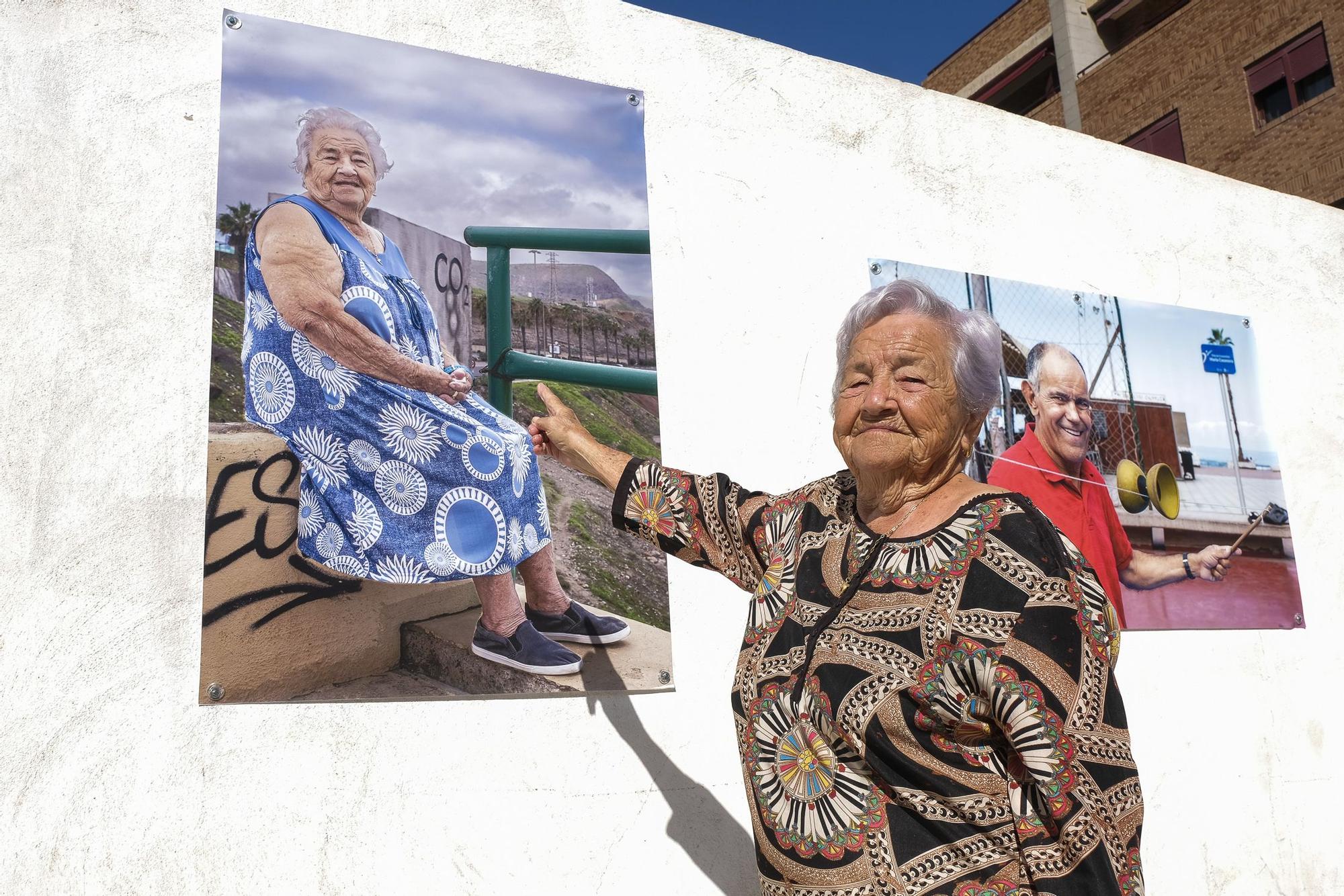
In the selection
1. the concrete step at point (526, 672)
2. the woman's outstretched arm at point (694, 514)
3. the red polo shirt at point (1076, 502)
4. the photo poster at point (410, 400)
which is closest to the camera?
the woman's outstretched arm at point (694, 514)

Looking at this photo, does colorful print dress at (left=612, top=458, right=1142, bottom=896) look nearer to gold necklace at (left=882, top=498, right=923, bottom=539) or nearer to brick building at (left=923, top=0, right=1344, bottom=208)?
gold necklace at (left=882, top=498, right=923, bottom=539)

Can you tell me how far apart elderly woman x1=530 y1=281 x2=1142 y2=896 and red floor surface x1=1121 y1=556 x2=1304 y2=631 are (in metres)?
2.23

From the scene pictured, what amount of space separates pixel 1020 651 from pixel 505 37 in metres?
2.25

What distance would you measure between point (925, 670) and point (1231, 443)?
320cm

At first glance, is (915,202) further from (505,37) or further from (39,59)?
(39,59)

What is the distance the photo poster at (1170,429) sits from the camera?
3.70 m

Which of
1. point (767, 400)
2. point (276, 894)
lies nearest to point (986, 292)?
point (767, 400)

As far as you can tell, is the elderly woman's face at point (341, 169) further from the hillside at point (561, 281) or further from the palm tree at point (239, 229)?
the hillside at point (561, 281)

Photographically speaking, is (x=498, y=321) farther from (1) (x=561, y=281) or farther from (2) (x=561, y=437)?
(2) (x=561, y=437)

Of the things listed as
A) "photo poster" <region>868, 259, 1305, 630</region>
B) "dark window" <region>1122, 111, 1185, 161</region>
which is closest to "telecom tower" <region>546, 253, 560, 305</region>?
"photo poster" <region>868, 259, 1305, 630</region>

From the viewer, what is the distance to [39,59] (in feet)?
7.54

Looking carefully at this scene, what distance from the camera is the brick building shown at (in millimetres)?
11609

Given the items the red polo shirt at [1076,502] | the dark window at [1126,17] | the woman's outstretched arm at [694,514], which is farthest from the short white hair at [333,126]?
the dark window at [1126,17]

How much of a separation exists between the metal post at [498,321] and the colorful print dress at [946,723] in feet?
3.88
